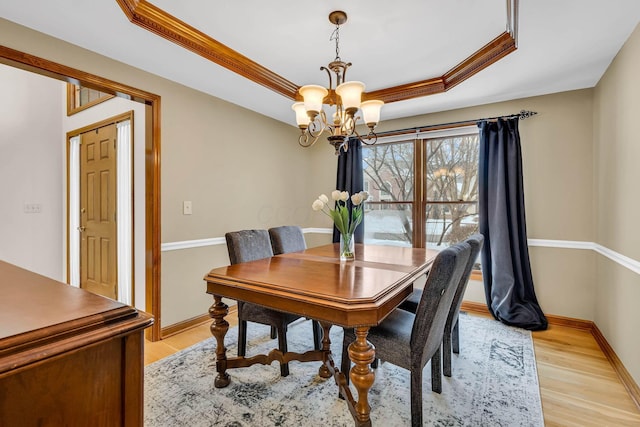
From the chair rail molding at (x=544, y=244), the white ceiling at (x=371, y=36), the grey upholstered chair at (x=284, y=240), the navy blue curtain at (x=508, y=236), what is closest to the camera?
the white ceiling at (x=371, y=36)

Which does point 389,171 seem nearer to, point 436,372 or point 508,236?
point 508,236

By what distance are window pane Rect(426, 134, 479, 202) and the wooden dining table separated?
1416mm

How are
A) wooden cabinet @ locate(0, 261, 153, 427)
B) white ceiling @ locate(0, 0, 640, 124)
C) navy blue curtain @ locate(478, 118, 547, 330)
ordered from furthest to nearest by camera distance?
navy blue curtain @ locate(478, 118, 547, 330) → white ceiling @ locate(0, 0, 640, 124) → wooden cabinet @ locate(0, 261, 153, 427)

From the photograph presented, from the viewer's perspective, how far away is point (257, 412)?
172 cm

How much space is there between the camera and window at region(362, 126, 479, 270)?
341 centimetres

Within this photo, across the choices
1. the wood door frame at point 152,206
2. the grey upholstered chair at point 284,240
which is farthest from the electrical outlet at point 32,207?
the grey upholstered chair at point 284,240

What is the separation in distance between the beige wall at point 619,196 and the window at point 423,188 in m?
1.03

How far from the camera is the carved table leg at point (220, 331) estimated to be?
1887 millimetres

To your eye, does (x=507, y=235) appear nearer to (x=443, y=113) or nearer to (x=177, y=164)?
(x=443, y=113)

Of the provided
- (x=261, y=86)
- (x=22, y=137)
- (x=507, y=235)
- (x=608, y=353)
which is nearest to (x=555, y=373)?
(x=608, y=353)

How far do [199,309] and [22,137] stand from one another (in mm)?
2787

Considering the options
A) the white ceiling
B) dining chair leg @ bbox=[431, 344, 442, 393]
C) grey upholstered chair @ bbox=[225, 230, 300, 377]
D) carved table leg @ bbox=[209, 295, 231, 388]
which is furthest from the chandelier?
dining chair leg @ bbox=[431, 344, 442, 393]

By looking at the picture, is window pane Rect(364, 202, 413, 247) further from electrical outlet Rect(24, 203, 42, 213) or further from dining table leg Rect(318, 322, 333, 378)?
electrical outlet Rect(24, 203, 42, 213)

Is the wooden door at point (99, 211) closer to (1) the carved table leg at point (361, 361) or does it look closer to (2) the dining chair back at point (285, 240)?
(2) the dining chair back at point (285, 240)
